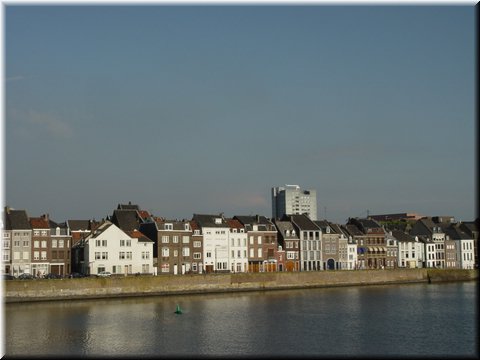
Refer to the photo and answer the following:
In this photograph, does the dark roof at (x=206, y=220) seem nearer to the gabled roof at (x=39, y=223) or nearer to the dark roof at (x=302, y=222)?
the dark roof at (x=302, y=222)

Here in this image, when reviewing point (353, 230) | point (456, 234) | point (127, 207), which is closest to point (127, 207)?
point (127, 207)

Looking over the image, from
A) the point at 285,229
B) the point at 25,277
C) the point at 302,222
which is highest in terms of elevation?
the point at 302,222

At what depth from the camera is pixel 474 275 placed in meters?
114

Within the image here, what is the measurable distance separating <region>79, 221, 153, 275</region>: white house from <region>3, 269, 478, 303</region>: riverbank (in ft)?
35.0

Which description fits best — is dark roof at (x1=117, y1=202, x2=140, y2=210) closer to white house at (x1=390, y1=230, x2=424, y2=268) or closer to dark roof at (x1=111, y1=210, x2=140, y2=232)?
dark roof at (x1=111, y1=210, x2=140, y2=232)

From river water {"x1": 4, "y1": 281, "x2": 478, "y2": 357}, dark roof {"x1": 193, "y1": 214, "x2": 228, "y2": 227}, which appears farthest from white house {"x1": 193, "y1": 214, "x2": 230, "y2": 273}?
river water {"x1": 4, "y1": 281, "x2": 478, "y2": 357}

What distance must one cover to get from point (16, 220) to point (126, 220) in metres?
15.6

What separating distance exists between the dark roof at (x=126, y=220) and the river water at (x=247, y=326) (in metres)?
21.4

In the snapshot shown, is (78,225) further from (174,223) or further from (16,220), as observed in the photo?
(174,223)

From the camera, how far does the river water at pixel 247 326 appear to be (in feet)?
151

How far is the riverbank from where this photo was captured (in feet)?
241

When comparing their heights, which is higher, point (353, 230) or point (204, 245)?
point (353, 230)

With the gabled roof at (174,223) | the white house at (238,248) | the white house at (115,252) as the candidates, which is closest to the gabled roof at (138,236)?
the white house at (115,252)

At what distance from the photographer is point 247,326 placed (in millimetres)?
55000
